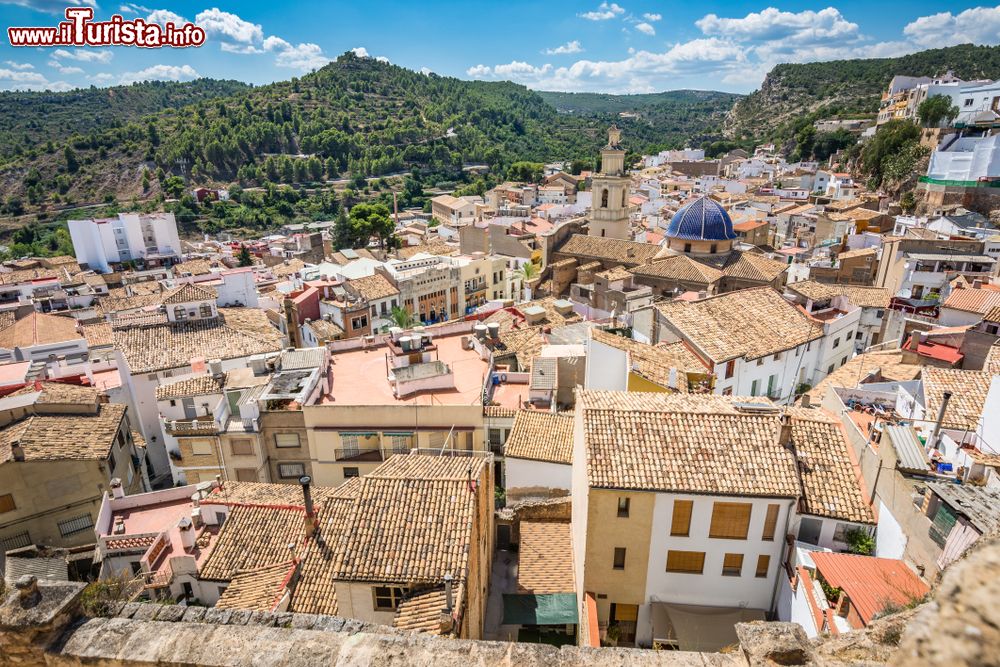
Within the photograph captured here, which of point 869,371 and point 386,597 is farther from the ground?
point 869,371

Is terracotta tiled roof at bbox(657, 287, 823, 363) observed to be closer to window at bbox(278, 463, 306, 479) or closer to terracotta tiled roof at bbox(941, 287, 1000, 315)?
terracotta tiled roof at bbox(941, 287, 1000, 315)

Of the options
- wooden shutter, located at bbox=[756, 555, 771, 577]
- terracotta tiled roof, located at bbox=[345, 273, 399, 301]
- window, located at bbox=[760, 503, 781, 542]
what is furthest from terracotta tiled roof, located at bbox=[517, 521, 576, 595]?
terracotta tiled roof, located at bbox=[345, 273, 399, 301]

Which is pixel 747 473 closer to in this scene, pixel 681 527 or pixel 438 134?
pixel 681 527

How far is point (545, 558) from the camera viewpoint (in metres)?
14.8

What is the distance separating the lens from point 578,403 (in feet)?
45.1

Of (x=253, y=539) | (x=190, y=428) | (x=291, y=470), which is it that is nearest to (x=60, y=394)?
(x=190, y=428)

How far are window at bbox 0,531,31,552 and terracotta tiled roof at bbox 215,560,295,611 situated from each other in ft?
28.9

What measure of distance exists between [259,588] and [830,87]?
155473 mm

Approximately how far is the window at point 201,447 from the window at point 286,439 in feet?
7.77

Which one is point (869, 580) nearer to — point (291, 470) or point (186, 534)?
point (186, 534)

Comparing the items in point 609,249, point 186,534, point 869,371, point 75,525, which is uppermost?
point 609,249

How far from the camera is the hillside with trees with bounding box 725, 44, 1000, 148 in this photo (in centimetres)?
10519

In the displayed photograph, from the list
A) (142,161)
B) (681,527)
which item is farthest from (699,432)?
(142,161)

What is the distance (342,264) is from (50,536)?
3073cm
